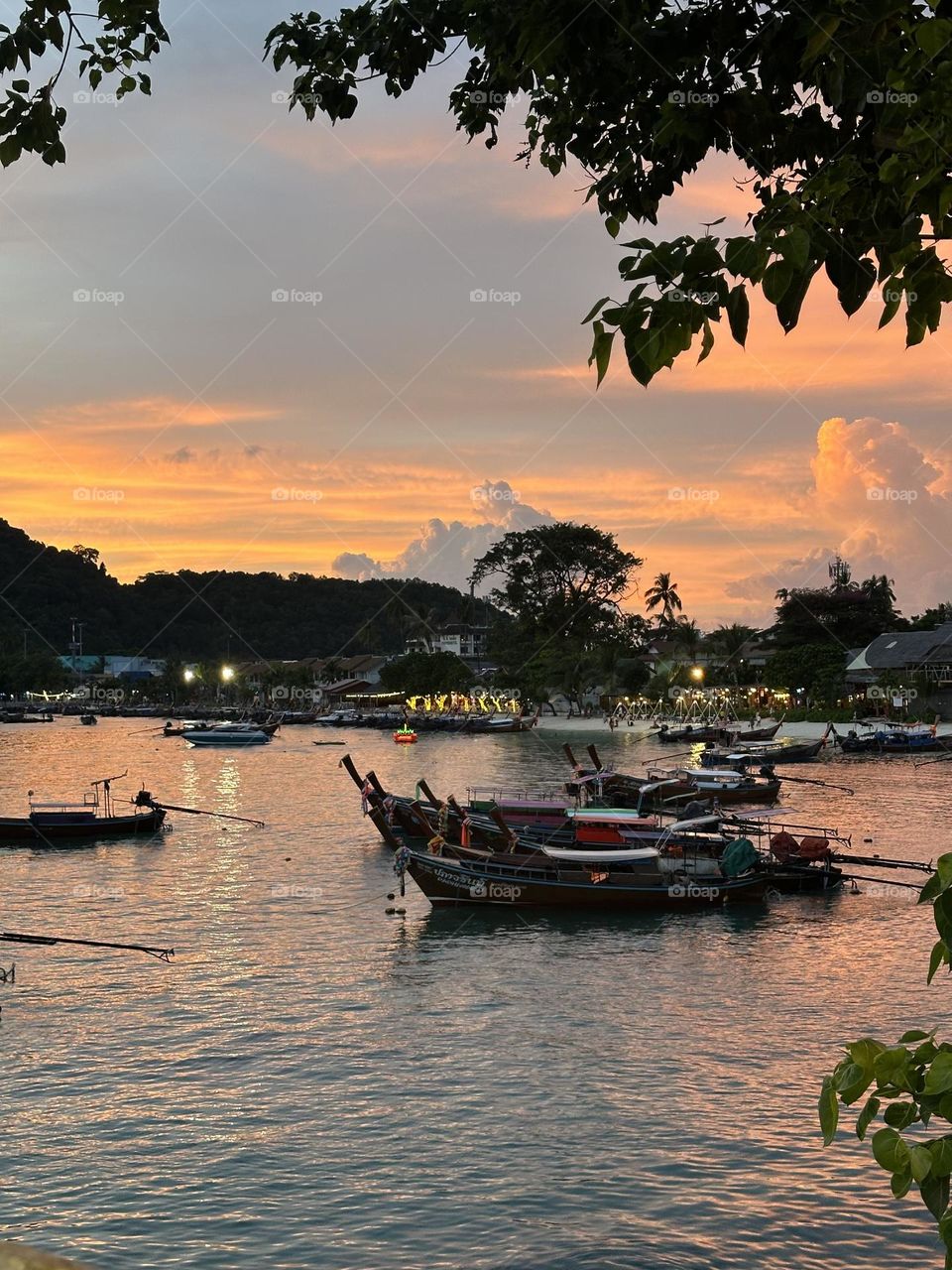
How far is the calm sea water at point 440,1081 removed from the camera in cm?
1430

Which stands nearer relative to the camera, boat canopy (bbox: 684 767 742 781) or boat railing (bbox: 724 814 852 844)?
boat railing (bbox: 724 814 852 844)

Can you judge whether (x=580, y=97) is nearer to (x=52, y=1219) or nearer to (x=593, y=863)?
(x=52, y=1219)

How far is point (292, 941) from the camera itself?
28.8 m

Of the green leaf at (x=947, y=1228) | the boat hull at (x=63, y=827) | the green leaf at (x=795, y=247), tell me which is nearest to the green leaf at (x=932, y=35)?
the green leaf at (x=795, y=247)

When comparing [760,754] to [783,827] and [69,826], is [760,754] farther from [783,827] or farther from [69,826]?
[69,826]

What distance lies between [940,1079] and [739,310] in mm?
1842

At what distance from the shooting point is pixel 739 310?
3141 millimetres

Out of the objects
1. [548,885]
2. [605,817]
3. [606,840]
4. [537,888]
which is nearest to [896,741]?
[605,817]

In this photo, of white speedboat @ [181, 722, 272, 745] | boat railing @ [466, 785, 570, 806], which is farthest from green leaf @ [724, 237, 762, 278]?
white speedboat @ [181, 722, 272, 745]

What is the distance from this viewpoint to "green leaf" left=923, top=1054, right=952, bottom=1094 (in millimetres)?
2787

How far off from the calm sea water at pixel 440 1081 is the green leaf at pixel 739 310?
12672 millimetres

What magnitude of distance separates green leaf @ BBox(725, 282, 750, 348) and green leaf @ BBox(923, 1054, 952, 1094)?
5.69ft

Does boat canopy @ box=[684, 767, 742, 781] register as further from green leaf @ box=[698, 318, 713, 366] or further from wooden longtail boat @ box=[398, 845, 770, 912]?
green leaf @ box=[698, 318, 713, 366]

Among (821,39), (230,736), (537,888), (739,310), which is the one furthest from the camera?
(230,736)
